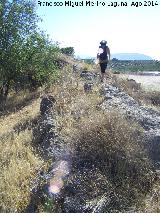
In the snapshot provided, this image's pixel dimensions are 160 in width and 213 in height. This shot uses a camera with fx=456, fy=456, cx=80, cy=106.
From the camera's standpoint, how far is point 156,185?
7.68 meters

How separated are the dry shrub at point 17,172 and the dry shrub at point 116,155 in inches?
49.0

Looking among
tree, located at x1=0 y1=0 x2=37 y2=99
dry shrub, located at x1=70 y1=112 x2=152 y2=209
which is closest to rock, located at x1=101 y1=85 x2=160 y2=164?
dry shrub, located at x1=70 y1=112 x2=152 y2=209

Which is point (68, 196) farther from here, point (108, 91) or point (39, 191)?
point (108, 91)

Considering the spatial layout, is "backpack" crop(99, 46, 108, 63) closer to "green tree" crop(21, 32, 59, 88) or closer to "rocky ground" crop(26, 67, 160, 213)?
"green tree" crop(21, 32, 59, 88)

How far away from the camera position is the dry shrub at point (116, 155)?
7691 mm

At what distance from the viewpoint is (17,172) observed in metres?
9.62

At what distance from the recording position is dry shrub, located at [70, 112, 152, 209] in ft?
25.2

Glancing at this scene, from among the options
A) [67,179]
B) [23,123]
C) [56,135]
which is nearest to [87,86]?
[23,123]

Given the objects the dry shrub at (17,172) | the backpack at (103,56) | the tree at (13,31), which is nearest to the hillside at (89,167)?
the dry shrub at (17,172)

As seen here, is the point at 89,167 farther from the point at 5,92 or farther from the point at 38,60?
the point at 5,92

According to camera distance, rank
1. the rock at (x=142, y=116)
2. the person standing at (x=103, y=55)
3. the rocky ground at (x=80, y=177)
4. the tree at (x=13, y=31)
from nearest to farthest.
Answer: the rocky ground at (x=80, y=177), the rock at (x=142, y=116), the person standing at (x=103, y=55), the tree at (x=13, y=31)

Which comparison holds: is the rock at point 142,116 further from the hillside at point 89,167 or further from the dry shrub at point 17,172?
the dry shrub at point 17,172

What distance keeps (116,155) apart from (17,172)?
247 centimetres

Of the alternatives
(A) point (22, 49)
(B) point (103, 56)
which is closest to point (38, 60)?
(A) point (22, 49)
